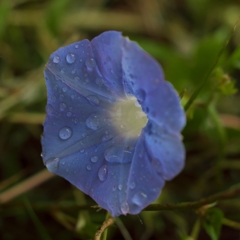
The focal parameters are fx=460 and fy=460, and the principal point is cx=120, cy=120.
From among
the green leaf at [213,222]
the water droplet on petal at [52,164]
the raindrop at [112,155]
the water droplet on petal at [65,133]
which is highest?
the water droplet on petal at [65,133]

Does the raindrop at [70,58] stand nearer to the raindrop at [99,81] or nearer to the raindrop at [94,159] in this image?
the raindrop at [99,81]

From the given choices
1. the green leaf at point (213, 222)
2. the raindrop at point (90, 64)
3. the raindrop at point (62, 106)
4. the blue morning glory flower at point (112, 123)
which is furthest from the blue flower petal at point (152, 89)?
the green leaf at point (213, 222)

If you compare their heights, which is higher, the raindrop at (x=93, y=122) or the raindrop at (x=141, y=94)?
the raindrop at (x=141, y=94)

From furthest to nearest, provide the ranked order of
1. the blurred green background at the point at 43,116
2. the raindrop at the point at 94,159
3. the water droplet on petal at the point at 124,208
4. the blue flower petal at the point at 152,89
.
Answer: the blurred green background at the point at 43,116 → the raindrop at the point at 94,159 → the water droplet on petal at the point at 124,208 → the blue flower petal at the point at 152,89

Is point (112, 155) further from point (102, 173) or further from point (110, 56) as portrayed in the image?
point (110, 56)

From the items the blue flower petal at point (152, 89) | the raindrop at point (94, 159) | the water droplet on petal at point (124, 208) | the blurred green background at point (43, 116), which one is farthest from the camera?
the blurred green background at point (43, 116)

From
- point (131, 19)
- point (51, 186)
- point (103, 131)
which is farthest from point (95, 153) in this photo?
point (131, 19)

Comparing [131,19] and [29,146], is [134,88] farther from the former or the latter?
[131,19]

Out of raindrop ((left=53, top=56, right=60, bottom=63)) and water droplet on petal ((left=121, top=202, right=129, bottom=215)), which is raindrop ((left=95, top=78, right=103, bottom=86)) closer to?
raindrop ((left=53, top=56, right=60, bottom=63))

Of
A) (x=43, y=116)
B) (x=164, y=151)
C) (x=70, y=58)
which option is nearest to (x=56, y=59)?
(x=70, y=58)
